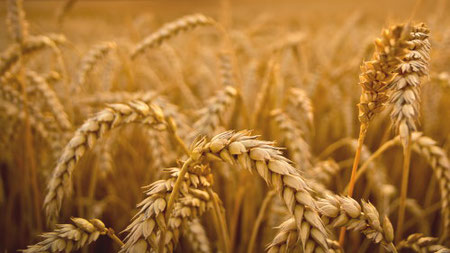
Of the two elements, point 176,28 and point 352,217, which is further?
point 176,28

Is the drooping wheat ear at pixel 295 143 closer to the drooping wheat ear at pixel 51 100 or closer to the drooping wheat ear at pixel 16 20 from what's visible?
the drooping wheat ear at pixel 51 100

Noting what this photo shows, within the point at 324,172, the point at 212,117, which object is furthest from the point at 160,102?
the point at 324,172

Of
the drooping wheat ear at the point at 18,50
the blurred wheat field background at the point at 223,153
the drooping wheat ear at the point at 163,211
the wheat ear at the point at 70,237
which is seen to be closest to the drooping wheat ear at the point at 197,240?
the blurred wheat field background at the point at 223,153

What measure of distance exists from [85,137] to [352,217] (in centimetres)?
69

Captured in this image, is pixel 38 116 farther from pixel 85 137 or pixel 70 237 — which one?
pixel 70 237

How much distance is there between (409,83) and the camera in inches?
26.1

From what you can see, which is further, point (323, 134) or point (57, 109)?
point (323, 134)

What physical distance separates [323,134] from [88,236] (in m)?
1.86

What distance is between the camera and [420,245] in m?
0.96

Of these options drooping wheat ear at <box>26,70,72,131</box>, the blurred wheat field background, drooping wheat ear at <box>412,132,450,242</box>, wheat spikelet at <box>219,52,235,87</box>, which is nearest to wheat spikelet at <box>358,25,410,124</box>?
the blurred wheat field background

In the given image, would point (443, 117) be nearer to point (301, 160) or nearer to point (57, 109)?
point (301, 160)

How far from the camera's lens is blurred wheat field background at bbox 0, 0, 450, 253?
27.7 inches

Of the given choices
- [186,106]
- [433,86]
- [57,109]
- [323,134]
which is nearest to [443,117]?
[433,86]

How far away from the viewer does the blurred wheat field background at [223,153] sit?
70 centimetres
